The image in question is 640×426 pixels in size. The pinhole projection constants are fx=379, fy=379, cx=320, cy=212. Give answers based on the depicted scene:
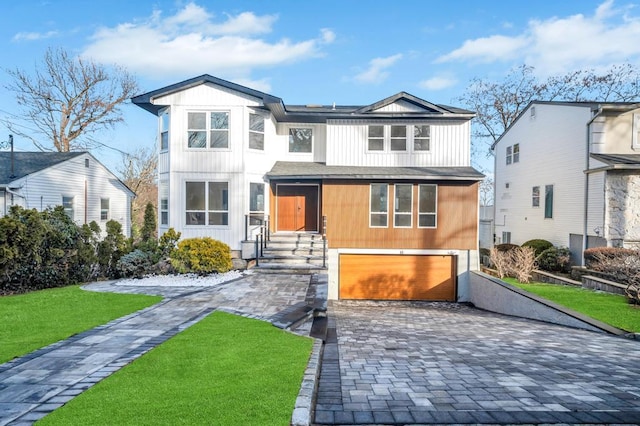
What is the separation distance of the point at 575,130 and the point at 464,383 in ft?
54.3

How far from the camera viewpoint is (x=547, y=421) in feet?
12.4

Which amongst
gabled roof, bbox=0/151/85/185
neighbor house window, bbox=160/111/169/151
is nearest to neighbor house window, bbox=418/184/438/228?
neighbor house window, bbox=160/111/169/151

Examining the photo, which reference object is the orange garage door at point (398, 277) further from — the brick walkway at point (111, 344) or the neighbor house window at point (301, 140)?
the neighbor house window at point (301, 140)

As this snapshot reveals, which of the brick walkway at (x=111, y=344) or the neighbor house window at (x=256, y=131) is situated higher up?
the neighbor house window at (x=256, y=131)

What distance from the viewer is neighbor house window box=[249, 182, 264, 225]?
14.8m

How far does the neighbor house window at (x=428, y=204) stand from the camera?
15.4 metres

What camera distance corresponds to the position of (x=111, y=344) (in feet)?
19.2

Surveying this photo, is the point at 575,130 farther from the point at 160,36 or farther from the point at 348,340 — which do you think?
the point at 160,36

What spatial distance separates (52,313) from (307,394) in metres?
6.52

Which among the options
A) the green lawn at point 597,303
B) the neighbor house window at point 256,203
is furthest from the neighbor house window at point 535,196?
the neighbor house window at point 256,203

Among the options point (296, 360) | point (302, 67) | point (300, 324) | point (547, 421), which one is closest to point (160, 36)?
point (302, 67)

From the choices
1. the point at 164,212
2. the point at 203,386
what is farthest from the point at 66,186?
the point at 203,386

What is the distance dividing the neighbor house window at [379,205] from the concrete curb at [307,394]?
10296mm

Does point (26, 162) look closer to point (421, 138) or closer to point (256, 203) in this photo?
point (256, 203)
